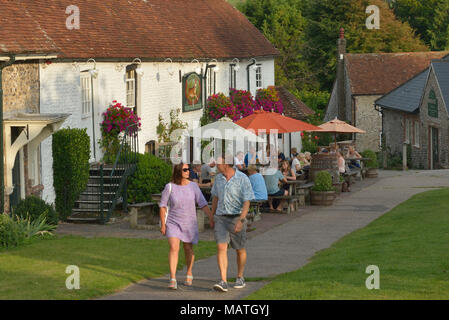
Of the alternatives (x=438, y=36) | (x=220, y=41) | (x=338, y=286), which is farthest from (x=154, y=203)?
(x=438, y=36)

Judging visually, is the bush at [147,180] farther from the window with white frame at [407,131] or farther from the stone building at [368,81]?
the stone building at [368,81]

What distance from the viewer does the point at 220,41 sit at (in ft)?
113

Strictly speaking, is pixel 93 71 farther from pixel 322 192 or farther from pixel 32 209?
pixel 322 192

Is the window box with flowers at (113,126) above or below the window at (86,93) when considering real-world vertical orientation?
below

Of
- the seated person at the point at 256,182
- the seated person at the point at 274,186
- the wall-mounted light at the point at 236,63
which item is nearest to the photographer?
the seated person at the point at 256,182

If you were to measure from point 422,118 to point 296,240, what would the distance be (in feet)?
94.1

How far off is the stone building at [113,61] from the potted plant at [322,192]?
5.99 metres

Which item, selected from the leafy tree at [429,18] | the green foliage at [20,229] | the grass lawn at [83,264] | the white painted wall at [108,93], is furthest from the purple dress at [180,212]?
the leafy tree at [429,18]

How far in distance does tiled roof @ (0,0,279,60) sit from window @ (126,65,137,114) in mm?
782

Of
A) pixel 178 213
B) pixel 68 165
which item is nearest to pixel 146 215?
pixel 68 165

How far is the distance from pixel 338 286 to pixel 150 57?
1643 centimetres

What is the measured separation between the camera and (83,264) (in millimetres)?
14211

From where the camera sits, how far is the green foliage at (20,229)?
16.2 meters

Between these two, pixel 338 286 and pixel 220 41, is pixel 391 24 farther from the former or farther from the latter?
pixel 338 286
